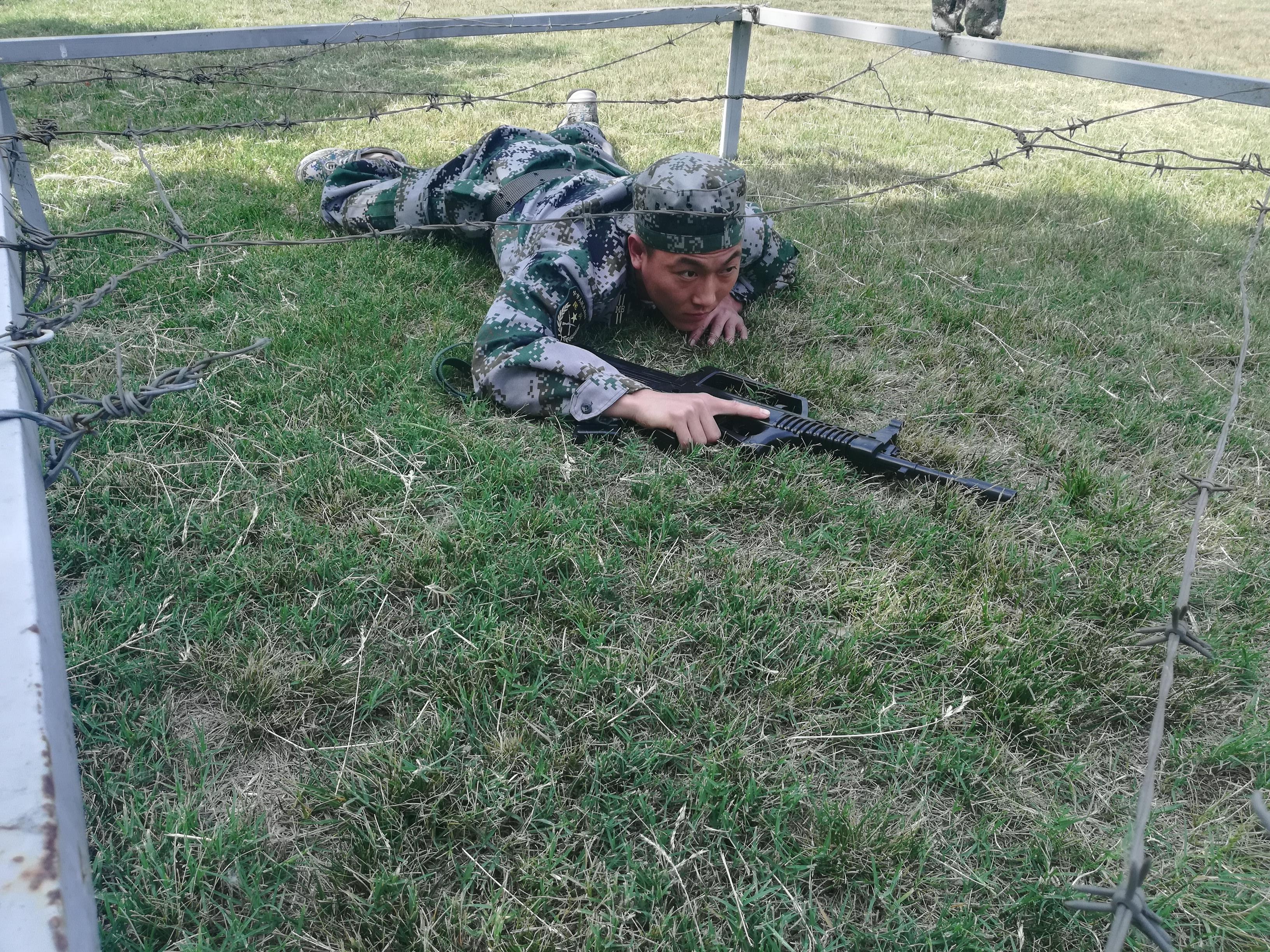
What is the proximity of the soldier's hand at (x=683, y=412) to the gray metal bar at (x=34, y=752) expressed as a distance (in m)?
1.79

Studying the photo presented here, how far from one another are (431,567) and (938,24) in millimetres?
6426

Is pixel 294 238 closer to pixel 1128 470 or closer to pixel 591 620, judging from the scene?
pixel 591 620

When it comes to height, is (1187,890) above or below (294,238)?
below

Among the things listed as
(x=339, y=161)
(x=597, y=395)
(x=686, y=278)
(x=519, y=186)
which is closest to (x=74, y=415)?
(x=597, y=395)

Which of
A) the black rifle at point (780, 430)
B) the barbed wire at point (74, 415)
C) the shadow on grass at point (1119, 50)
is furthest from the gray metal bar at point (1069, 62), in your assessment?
the shadow on grass at point (1119, 50)

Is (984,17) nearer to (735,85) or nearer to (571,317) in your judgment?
(735,85)

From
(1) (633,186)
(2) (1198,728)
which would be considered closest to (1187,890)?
(2) (1198,728)

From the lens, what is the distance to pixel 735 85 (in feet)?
19.1

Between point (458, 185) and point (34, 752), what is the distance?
354 centimetres

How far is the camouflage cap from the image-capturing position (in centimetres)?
289

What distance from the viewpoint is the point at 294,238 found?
168 inches

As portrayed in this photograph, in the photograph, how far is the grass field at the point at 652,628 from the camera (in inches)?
62.1

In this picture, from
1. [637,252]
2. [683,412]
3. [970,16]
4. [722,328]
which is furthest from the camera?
[970,16]

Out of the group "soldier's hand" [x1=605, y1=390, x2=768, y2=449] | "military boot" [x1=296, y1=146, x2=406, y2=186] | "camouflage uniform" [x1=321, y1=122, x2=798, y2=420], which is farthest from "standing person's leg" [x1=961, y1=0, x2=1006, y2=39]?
"soldier's hand" [x1=605, y1=390, x2=768, y2=449]
